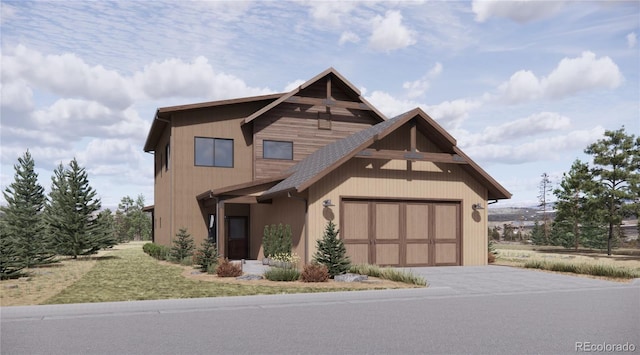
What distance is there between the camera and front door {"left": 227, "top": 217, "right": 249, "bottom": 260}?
25406mm

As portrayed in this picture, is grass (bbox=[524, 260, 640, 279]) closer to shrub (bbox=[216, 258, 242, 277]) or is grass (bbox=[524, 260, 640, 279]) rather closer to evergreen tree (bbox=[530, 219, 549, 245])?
shrub (bbox=[216, 258, 242, 277])

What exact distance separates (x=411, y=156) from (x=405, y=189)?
4.44 ft

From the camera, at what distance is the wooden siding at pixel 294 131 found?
25.7 m

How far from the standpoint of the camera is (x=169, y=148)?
84.8ft

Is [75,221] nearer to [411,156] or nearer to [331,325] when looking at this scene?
[411,156]

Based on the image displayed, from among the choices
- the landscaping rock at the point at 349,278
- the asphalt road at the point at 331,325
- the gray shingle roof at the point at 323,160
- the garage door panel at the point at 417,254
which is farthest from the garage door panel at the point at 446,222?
the asphalt road at the point at 331,325

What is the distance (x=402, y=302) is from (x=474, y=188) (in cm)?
1105

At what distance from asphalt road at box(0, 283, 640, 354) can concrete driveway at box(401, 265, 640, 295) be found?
137 cm

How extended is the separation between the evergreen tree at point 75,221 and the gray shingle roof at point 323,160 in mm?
10309

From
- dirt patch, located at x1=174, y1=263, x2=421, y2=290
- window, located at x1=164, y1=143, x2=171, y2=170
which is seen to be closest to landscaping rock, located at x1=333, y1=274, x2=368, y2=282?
dirt patch, located at x1=174, y1=263, x2=421, y2=290

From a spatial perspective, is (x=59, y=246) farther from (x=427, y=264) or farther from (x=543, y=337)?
(x=543, y=337)

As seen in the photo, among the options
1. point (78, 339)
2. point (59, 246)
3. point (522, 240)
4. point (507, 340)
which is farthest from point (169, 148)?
point (522, 240)

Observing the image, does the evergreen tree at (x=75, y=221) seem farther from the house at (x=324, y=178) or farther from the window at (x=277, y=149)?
the window at (x=277, y=149)

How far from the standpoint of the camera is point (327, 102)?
86.9 feet
